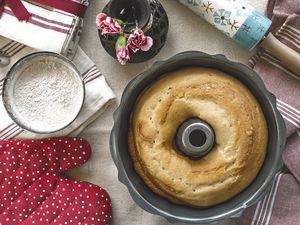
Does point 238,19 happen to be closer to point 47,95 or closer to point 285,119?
point 285,119

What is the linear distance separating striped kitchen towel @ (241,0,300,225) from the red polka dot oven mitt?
215mm

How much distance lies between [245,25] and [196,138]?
19 cm

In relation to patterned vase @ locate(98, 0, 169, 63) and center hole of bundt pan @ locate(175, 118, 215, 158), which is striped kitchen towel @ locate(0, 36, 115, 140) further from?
center hole of bundt pan @ locate(175, 118, 215, 158)

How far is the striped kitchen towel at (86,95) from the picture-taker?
787mm

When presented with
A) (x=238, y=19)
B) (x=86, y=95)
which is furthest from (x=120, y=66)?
(x=238, y=19)

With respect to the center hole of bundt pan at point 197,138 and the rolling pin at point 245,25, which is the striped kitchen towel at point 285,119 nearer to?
the rolling pin at point 245,25

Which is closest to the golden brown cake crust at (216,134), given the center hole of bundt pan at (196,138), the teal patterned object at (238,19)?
the center hole of bundt pan at (196,138)

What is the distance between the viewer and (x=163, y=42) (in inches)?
30.3

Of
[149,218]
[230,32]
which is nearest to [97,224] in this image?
[149,218]

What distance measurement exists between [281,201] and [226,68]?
0.69 feet

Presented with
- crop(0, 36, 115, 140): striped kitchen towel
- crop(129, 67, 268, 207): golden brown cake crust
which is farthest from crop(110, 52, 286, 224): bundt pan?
crop(0, 36, 115, 140): striped kitchen towel

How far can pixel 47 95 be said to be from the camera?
0.78m

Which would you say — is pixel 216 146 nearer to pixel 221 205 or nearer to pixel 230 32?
pixel 221 205

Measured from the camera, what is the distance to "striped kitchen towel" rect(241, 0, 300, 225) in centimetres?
76
